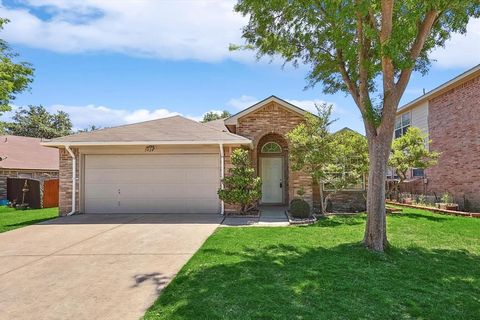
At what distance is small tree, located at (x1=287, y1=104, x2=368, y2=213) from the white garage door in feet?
10.7

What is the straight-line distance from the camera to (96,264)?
633cm

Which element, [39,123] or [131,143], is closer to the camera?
[131,143]

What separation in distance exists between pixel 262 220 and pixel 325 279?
20.7ft

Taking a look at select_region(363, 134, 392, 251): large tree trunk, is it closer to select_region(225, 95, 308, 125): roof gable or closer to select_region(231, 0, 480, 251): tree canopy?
select_region(231, 0, 480, 251): tree canopy

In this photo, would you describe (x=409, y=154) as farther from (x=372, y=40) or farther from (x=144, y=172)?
(x=144, y=172)

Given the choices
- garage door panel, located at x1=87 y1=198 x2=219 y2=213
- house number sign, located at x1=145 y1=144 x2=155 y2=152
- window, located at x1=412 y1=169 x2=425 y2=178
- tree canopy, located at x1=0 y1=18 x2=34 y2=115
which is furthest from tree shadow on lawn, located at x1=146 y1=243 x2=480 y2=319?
window, located at x1=412 y1=169 x2=425 y2=178

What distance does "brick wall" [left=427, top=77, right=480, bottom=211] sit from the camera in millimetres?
14234

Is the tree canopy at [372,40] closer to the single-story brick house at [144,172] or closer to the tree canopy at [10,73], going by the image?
the single-story brick house at [144,172]

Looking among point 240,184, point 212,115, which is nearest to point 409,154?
point 240,184

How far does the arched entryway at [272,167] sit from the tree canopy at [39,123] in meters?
36.7

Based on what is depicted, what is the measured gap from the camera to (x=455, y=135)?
15664 millimetres

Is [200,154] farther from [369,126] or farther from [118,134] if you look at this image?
[369,126]

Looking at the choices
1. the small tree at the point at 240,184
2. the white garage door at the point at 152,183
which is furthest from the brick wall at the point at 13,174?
the small tree at the point at 240,184

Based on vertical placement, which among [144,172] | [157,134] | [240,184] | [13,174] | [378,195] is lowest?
[378,195]
